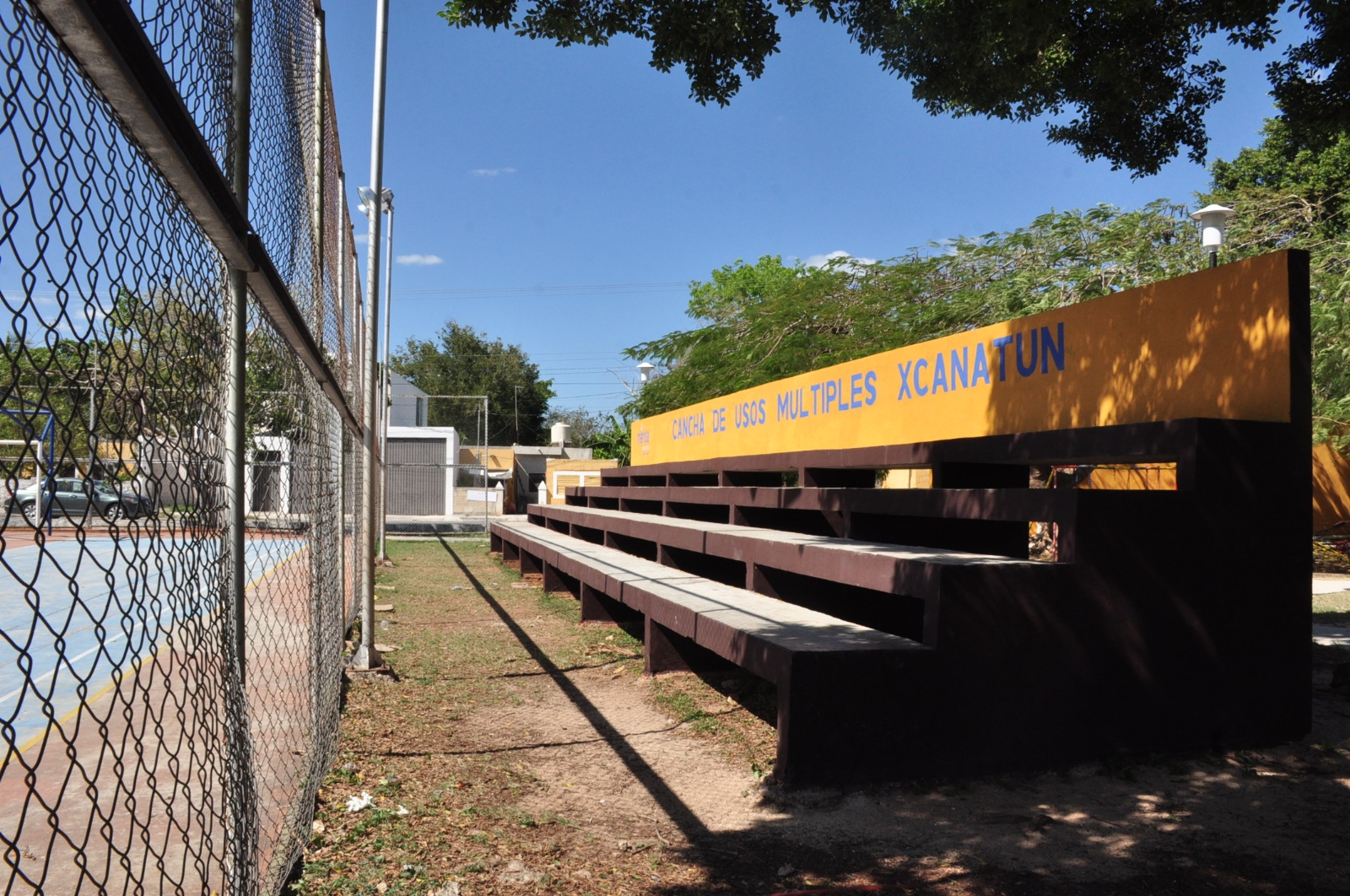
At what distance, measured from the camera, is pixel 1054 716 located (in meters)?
4.67

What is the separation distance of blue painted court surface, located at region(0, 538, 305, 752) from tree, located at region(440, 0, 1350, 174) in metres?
4.31

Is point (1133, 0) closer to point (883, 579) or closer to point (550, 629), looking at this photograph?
point (883, 579)

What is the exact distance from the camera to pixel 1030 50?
20.5 feet

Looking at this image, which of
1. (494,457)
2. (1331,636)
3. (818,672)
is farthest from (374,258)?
(494,457)

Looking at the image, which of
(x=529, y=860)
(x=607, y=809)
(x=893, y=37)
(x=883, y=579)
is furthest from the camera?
(x=893, y=37)

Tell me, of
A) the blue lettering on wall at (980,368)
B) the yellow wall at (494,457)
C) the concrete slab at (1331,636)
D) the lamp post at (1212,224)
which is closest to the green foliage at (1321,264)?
the lamp post at (1212,224)

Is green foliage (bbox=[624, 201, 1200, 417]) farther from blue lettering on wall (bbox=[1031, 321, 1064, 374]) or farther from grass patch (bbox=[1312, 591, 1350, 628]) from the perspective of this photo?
blue lettering on wall (bbox=[1031, 321, 1064, 374])

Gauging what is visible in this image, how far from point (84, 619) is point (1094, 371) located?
10049mm

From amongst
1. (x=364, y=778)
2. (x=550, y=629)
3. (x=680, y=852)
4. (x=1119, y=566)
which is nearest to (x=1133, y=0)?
(x=1119, y=566)

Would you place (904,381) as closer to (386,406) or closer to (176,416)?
(176,416)

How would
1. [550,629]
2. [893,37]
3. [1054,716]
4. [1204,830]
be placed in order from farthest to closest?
[550,629] < [893,37] < [1054,716] < [1204,830]

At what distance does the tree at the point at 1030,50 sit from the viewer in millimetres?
6816

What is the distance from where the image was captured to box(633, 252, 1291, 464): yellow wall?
4.83 meters

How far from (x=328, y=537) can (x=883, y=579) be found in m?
3.12
